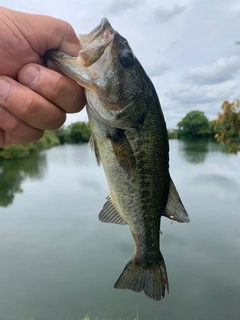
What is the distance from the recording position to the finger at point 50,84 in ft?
5.72

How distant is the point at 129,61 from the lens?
1791 mm

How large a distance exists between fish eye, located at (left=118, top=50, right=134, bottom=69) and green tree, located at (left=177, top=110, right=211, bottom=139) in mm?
77277

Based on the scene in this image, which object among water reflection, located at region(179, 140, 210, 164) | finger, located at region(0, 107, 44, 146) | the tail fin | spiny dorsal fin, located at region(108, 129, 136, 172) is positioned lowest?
water reflection, located at region(179, 140, 210, 164)

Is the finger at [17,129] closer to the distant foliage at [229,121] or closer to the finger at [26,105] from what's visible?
the finger at [26,105]

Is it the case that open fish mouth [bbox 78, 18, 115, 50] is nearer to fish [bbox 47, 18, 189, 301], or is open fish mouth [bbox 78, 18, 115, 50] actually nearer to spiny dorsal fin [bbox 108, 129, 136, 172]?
fish [bbox 47, 18, 189, 301]

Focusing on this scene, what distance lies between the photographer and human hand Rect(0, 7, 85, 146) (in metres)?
1.72

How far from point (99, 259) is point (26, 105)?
386 inches

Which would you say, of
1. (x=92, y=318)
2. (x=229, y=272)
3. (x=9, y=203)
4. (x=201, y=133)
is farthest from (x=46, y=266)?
(x=201, y=133)

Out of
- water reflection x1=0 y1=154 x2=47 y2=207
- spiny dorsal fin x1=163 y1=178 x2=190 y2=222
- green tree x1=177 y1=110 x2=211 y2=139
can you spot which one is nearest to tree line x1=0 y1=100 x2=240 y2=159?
green tree x1=177 y1=110 x2=211 y2=139

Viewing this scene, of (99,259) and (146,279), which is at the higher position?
(146,279)

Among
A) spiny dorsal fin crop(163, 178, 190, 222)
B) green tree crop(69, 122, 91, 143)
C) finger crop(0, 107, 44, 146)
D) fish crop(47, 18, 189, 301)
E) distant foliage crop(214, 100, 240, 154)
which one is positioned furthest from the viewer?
green tree crop(69, 122, 91, 143)

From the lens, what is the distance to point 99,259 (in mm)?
10750

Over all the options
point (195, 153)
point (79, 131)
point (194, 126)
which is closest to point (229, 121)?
point (195, 153)

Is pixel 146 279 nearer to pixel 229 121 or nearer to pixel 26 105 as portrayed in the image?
pixel 26 105
